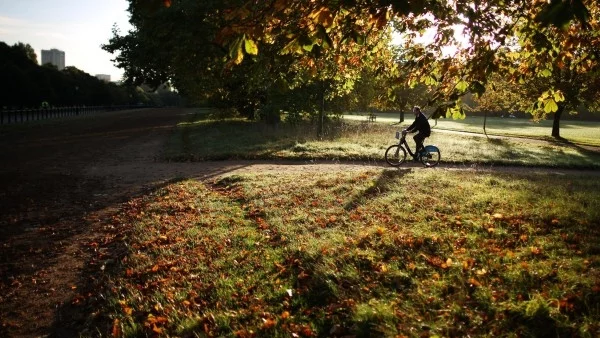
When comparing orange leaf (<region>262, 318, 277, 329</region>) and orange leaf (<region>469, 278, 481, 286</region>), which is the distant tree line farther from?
orange leaf (<region>469, 278, 481, 286</region>)

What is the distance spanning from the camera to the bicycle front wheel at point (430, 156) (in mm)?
14078

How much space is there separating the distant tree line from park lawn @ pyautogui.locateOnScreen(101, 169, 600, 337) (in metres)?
31.5

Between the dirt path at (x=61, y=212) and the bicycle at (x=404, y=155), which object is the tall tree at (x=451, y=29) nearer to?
the dirt path at (x=61, y=212)

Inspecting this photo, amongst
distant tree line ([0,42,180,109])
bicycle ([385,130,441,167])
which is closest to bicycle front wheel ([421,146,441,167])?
bicycle ([385,130,441,167])

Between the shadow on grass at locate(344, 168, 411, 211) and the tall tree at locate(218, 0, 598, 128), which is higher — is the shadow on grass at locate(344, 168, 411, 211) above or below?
below

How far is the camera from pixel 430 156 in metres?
14.3

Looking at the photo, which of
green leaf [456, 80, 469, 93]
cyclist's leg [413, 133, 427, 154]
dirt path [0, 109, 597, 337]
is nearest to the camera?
dirt path [0, 109, 597, 337]

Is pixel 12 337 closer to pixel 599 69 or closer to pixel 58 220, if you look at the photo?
pixel 58 220

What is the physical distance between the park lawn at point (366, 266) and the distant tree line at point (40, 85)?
31540mm

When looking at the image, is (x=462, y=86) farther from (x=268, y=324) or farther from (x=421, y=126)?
(x=421, y=126)

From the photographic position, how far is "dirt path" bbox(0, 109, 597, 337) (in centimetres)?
496

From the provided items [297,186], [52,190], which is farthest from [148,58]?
[297,186]

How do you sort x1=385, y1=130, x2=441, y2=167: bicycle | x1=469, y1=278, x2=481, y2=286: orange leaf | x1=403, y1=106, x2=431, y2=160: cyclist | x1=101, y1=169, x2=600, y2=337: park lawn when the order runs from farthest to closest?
x1=385, y1=130, x2=441, y2=167: bicycle < x1=403, y1=106, x2=431, y2=160: cyclist < x1=469, y1=278, x2=481, y2=286: orange leaf < x1=101, y1=169, x2=600, y2=337: park lawn

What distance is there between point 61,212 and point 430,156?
434 inches
